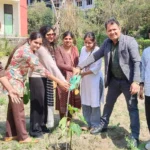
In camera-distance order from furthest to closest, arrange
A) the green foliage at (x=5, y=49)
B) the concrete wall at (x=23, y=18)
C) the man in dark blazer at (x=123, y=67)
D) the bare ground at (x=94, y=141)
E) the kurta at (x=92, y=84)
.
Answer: the concrete wall at (x=23, y=18), the green foliage at (x=5, y=49), the kurta at (x=92, y=84), the bare ground at (x=94, y=141), the man in dark blazer at (x=123, y=67)

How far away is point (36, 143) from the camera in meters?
3.89

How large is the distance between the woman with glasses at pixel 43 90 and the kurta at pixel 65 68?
0.11 metres

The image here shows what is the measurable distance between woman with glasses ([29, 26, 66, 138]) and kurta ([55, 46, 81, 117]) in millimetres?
110

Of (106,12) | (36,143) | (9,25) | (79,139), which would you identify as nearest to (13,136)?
(36,143)

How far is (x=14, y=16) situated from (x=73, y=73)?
17.6 metres

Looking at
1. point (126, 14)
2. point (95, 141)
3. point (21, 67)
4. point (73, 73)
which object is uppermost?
point (126, 14)

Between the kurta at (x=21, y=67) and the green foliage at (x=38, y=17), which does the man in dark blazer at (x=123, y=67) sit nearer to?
the kurta at (x=21, y=67)

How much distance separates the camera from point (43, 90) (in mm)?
4090

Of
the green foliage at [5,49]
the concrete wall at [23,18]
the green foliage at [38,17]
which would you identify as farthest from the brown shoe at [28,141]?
the green foliage at [38,17]

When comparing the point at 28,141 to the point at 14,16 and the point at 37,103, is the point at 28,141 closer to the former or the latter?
the point at 37,103

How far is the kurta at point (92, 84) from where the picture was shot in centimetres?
413

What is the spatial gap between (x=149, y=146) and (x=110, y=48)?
4.29ft

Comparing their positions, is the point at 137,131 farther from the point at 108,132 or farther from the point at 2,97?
the point at 2,97

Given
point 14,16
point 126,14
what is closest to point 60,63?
point 14,16
